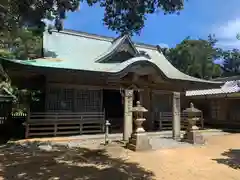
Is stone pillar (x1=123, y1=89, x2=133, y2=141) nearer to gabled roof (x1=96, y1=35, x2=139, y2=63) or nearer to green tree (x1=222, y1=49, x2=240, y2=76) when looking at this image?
gabled roof (x1=96, y1=35, x2=139, y2=63)

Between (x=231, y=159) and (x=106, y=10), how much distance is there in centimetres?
613

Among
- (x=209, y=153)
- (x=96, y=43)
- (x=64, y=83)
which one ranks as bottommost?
(x=209, y=153)

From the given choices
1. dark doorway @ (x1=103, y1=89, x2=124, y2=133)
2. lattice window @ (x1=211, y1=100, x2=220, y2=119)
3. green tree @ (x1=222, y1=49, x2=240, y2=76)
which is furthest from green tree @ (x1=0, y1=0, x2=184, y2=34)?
green tree @ (x1=222, y1=49, x2=240, y2=76)

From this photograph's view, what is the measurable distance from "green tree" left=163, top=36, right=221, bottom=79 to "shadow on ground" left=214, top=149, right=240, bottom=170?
71.2 ft

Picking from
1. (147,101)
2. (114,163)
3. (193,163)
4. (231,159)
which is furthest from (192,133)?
(147,101)

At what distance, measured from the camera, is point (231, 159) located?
27.7 feet

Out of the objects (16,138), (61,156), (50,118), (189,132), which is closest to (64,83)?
(50,118)

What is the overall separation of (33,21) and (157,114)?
10549 mm

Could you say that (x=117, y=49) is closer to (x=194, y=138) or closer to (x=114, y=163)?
(x=194, y=138)

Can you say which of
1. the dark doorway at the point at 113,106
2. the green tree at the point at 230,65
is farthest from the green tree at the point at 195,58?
the dark doorway at the point at 113,106

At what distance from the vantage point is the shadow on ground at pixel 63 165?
609cm

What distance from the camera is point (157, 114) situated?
16359 mm

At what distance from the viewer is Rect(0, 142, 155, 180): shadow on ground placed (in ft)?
20.0

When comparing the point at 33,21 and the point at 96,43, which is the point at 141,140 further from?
the point at 96,43
